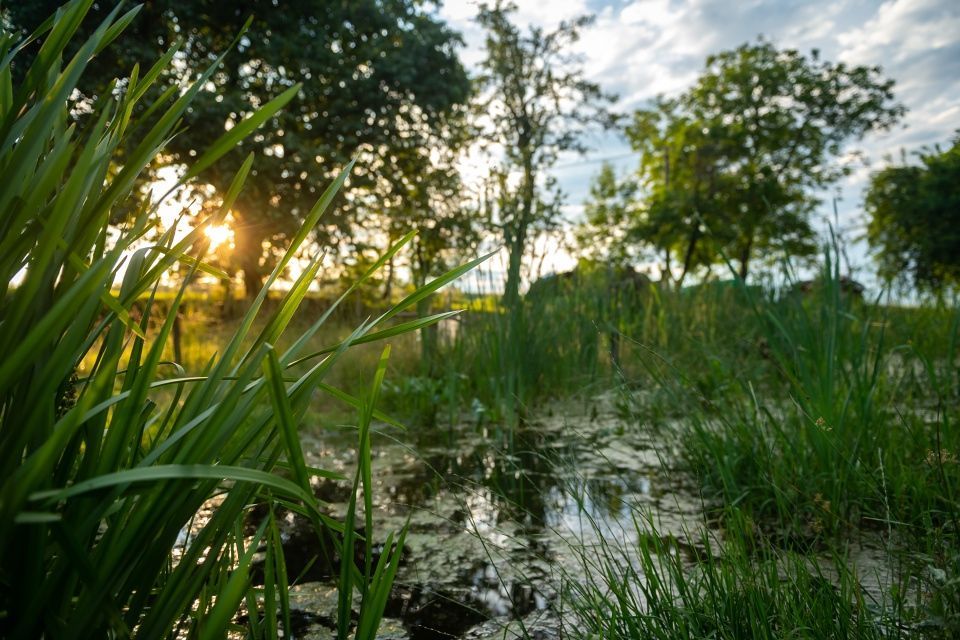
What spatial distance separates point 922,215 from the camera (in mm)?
13195

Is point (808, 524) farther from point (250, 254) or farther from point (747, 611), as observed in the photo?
point (250, 254)

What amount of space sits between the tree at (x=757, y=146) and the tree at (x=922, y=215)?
10.0 ft

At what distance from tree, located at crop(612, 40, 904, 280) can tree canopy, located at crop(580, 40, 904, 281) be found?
0.03 m

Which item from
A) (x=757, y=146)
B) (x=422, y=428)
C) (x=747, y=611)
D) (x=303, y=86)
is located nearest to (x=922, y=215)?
(x=757, y=146)

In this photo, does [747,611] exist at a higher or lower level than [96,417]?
lower

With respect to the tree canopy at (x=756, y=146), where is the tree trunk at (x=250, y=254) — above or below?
below

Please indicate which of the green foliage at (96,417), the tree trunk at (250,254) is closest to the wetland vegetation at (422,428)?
the green foliage at (96,417)

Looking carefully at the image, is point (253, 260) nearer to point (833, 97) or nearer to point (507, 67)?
point (507, 67)

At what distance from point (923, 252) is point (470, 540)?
1580 centimetres

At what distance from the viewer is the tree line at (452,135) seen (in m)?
7.44

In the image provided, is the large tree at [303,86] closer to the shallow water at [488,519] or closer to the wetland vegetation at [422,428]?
the wetland vegetation at [422,428]

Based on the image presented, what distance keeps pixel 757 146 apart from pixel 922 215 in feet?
20.6

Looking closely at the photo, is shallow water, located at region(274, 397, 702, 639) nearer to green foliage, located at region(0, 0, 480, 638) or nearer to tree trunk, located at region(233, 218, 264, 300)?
green foliage, located at region(0, 0, 480, 638)

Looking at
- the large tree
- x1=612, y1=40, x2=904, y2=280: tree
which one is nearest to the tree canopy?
x1=612, y1=40, x2=904, y2=280: tree
